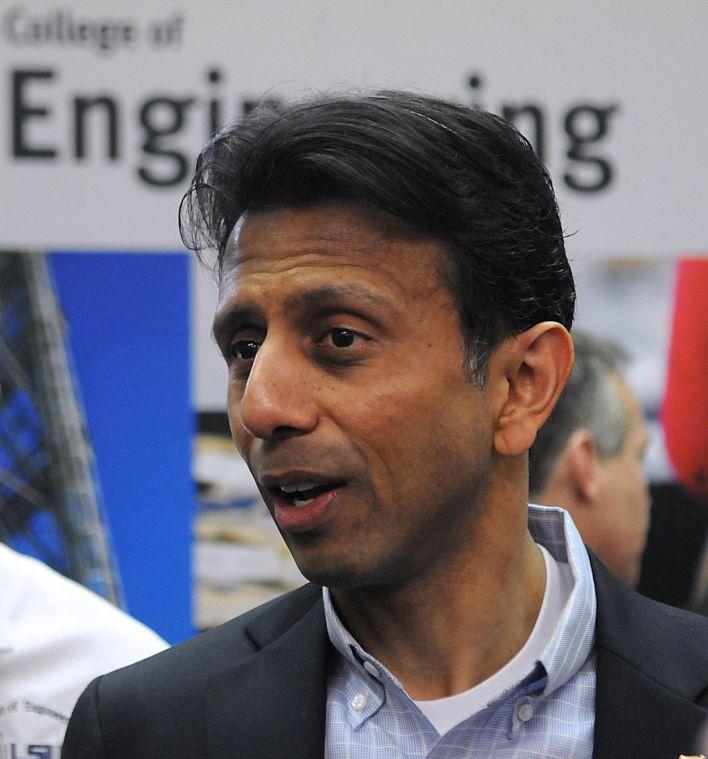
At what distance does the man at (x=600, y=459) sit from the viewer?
3.12 m

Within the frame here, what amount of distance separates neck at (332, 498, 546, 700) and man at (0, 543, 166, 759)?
723 mm

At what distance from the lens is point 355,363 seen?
1739 millimetres

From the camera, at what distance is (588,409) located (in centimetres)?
319

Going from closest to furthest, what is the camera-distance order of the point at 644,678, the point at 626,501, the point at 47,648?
the point at 644,678 → the point at 47,648 → the point at 626,501

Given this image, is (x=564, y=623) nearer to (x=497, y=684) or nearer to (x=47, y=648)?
(x=497, y=684)

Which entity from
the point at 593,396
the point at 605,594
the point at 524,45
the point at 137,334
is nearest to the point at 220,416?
the point at 137,334

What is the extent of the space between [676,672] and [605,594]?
16 centimetres

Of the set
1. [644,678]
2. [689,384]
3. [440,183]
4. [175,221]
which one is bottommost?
[689,384]

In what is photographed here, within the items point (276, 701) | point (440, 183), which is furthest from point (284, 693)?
point (440, 183)

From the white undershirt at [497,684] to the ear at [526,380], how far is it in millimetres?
246

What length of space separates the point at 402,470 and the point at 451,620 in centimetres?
26

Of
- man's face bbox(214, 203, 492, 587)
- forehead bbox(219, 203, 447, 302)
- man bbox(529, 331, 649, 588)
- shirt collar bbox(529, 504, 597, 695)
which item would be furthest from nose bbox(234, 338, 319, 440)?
man bbox(529, 331, 649, 588)

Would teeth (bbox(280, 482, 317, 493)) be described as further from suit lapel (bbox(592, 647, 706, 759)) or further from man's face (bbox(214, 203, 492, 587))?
suit lapel (bbox(592, 647, 706, 759))

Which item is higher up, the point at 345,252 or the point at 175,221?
the point at 345,252
